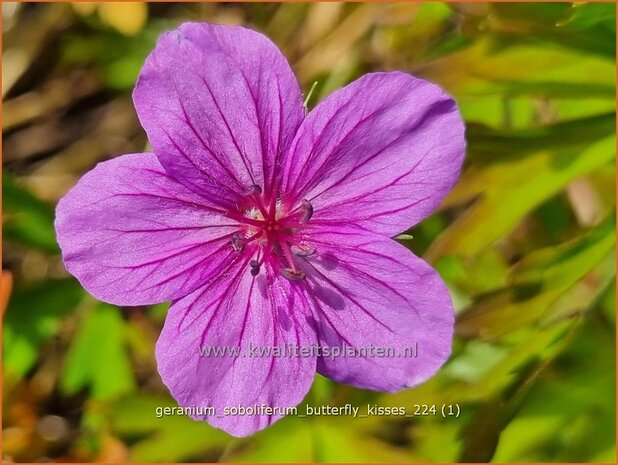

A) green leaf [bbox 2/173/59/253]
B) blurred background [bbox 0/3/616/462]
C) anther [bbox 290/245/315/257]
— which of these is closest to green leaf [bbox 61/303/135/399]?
blurred background [bbox 0/3/616/462]

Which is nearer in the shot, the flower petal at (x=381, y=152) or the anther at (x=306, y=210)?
the flower petal at (x=381, y=152)

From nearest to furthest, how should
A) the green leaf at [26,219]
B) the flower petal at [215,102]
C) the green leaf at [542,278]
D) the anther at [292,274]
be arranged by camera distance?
the flower petal at [215,102]
the anther at [292,274]
the green leaf at [542,278]
the green leaf at [26,219]

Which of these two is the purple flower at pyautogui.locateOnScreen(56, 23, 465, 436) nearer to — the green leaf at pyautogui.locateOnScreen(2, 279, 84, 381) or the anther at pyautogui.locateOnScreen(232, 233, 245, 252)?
the anther at pyautogui.locateOnScreen(232, 233, 245, 252)

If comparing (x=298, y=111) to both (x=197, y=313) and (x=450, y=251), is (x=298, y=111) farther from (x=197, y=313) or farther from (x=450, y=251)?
(x=450, y=251)

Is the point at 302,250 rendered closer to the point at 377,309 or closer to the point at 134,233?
the point at 377,309

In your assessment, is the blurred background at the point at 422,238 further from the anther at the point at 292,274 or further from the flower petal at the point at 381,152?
the anther at the point at 292,274

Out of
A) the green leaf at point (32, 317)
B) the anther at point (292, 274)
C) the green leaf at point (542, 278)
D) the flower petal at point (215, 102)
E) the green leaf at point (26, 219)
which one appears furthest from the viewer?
the green leaf at point (32, 317)

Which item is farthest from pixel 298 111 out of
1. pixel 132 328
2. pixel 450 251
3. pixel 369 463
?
pixel 132 328

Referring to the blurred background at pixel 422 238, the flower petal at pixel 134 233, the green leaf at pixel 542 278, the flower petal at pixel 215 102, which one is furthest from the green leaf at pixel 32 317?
the green leaf at pixel 542 278

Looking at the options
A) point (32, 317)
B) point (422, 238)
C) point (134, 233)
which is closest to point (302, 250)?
point (134, 233)
